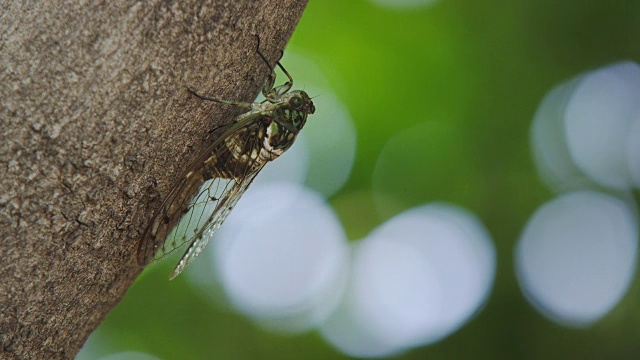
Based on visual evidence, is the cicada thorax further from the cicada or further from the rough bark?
the rough bark

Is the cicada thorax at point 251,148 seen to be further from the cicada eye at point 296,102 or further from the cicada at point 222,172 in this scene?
the cicada eye at point 296,102

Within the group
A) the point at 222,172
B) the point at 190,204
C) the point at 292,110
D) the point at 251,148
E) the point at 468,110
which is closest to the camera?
the point at 190,204

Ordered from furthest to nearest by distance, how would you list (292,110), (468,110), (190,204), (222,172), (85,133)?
(468,110)
(292,110)
(222,172)
(190,204)
(85,133)

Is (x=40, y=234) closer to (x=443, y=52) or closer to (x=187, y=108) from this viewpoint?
(x=187, y=108)

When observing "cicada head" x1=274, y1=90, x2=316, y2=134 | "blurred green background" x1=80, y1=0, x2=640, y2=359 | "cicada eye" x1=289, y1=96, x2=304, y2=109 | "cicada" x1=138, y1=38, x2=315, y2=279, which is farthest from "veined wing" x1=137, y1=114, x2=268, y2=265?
"blurred green background" x1=80, y1=0, x2=640, y2=359

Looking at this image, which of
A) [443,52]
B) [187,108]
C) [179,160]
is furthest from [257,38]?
[443,52]

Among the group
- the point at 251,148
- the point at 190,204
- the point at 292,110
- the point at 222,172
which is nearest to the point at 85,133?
the point at 190,204

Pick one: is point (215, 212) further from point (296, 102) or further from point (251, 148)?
point (296, 102)
